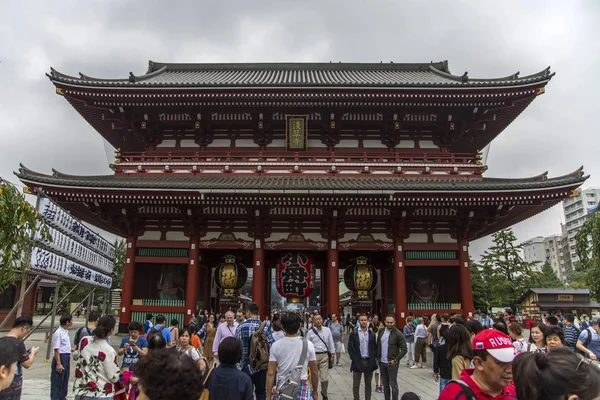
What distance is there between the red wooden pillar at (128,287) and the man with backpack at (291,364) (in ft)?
41.9

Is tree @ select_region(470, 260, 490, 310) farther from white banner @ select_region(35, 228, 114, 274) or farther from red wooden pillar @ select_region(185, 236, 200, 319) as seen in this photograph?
white banner @ select_region(35, 228, 114, 274)

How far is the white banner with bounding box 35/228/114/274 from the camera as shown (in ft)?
35.7

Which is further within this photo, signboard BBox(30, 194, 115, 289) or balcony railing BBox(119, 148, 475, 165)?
balcony railing BBox(119, 148, 475, 165)

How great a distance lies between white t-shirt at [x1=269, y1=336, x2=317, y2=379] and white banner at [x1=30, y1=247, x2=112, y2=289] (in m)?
7.67

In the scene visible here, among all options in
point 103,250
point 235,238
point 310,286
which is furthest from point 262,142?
point 103,250

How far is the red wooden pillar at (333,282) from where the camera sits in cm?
1612

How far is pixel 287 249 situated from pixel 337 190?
4.23 m

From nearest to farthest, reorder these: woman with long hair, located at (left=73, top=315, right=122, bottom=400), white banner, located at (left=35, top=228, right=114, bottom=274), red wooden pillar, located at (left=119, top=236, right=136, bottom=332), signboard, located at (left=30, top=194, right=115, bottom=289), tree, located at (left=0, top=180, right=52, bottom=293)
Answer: woman with long hair, located at (left=73, top=315, right=122, bottom=400)
tree, located at (left=0, top=180, right=52, bottom=293)
signboard, located at (left=30, top=194, right=115, bottom=289)
white banner, located at (left=35, top=228, right=114, bottom=274)
red wooden pillar, located at (left=119, top=236, right=136, bottom=332)

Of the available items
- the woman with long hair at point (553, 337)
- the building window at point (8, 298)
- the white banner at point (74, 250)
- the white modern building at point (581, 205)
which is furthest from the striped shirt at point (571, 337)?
the white modern building at point (581, 205)

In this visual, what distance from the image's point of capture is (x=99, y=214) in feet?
53.7

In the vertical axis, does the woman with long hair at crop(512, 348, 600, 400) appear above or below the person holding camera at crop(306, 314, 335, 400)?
above

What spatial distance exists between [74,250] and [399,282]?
1209cm

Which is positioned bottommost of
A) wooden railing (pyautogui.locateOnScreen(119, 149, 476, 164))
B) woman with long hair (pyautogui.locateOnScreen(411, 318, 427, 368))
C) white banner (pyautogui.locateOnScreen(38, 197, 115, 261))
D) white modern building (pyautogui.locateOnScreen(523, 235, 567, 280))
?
woman with long hair (pyautogui.locateOnScreen(411, 318, 427, 368))

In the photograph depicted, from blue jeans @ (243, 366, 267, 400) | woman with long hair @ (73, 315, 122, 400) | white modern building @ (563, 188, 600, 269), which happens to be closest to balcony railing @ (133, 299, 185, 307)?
blue jeans @ (243, 366, 267, 400)
